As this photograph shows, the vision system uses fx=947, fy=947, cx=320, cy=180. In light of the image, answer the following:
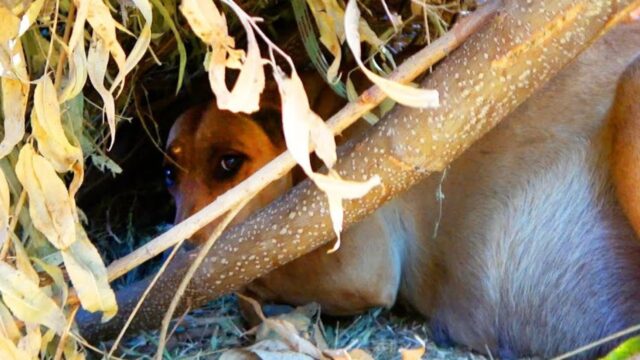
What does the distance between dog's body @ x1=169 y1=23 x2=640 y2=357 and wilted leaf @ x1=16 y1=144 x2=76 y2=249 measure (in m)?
0.73

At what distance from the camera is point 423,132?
135 cm

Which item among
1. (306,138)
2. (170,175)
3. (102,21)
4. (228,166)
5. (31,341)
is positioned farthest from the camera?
(170,175)

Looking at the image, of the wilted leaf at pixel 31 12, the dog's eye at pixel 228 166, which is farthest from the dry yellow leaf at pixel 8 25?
the dog's eye at pixel 228 166

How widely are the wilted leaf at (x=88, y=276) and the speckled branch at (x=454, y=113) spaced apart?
0.31 meters

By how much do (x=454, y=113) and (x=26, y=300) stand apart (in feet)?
2.07

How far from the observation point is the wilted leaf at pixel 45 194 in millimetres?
1229

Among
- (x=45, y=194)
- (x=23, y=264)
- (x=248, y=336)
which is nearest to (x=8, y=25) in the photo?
(x=45, y=194)

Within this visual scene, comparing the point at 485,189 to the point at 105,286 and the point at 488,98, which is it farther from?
the point at 105,286

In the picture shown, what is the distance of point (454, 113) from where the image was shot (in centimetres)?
134

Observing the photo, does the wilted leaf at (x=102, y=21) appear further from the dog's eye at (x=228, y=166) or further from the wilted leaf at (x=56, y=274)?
the dog's eye at (x=228, y=166)

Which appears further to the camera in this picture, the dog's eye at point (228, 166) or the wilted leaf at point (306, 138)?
the dog's eye at point (228, 166)

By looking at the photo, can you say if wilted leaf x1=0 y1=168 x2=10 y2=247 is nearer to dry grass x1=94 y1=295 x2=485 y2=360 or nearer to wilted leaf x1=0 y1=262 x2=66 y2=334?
wilted leaf x1=0 y1=262 x2=66 y2=334

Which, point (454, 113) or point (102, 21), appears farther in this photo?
point (454, 113)

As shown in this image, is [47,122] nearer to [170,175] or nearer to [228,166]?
[228,166]
